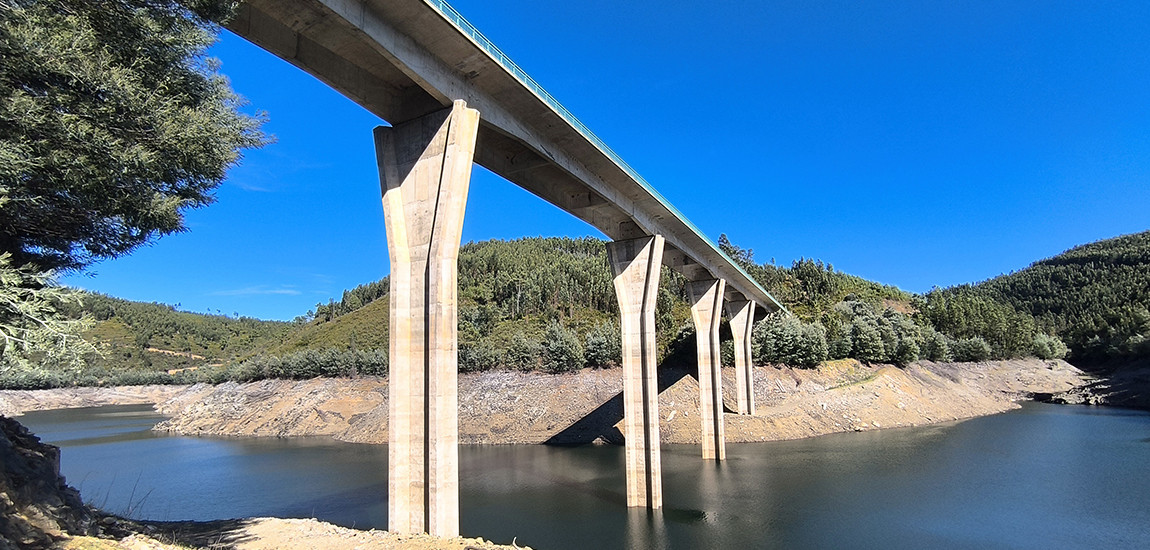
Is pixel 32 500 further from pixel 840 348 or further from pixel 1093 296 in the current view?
pixel 1093 296

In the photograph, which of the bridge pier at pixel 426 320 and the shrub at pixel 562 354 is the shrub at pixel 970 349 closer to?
the shrub at pixel 562 354

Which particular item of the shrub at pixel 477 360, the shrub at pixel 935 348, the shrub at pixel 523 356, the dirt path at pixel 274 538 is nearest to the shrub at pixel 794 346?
the shrub at pixel 935 348

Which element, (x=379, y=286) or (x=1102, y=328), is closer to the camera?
(x=1102, y=328)

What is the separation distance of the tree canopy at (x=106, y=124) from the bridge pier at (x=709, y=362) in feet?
93.8

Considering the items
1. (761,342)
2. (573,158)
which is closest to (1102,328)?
(761,342)

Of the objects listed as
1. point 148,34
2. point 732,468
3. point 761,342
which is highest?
point 148,34

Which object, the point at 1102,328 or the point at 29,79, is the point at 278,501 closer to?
the point at 29,79

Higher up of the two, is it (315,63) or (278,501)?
(315,63)

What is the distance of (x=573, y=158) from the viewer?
2077cm

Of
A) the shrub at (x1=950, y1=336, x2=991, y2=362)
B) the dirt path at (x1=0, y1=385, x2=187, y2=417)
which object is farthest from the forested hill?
the dirt path at (x1=0, y1=385, x2=187, y2=417)

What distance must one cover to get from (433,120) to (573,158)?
7.09 metres

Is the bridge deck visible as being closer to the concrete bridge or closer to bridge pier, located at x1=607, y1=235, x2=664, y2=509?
the concrete bridge

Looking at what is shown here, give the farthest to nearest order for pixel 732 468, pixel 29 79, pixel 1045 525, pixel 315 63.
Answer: pixel 732 468, pixel 1045 525, pixel 315 63, pixel 29 79

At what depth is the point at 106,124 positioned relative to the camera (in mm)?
8312
